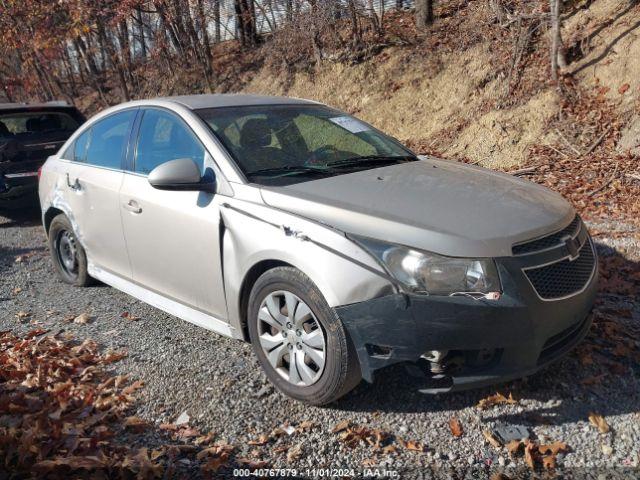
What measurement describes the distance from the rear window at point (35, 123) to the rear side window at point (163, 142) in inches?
180

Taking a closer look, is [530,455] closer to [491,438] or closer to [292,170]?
[491,438]

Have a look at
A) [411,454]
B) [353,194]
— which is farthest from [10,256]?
[411,454]

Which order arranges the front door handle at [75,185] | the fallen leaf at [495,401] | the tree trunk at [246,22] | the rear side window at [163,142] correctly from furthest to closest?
the tree trunk at [246,22]
the front door handle at [75,185]
the rear side window at [163,142]
the fallen leaf at [495,401]

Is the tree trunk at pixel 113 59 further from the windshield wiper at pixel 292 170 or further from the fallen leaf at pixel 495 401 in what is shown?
the fallen leaf at pixel 495 401

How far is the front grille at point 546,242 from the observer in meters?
3.02

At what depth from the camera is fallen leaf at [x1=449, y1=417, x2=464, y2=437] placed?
3080mm

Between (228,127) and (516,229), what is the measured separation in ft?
6.68

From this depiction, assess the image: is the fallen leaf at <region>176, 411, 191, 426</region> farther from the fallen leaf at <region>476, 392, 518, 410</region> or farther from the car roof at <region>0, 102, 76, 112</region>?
the car roof at <region>0, 102, 76, 112</region>

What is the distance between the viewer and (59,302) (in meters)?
5.29

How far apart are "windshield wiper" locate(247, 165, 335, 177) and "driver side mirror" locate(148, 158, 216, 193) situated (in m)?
0.30

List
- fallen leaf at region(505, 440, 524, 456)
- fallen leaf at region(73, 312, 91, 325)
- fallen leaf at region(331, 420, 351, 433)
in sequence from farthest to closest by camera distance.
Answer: fallen leaf at region(73, 312, 91, 325)
fallen leaf at region(331, 420, 351, 433)
fallen leaf at region(505, 440, 524, 456)

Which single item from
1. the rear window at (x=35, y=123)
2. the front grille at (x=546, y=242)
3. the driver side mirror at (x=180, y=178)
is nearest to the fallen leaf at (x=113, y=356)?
the driver side mirror at (x=180, y=178)

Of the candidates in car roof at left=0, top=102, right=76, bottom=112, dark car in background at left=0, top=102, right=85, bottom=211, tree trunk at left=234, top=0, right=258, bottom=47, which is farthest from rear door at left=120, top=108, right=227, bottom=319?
tree trunk at left=234, top=0, right=258, bottom=47

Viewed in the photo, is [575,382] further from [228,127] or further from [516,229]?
[228,127]
